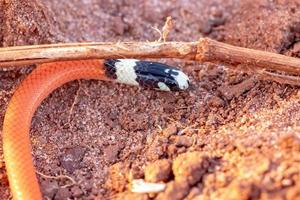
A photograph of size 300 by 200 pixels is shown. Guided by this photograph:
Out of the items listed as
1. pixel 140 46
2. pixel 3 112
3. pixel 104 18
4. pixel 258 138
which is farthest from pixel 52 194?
pixel 104 18

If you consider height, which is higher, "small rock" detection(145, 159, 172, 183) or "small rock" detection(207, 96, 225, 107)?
"small rock" detection(207, 96, 225, 107)

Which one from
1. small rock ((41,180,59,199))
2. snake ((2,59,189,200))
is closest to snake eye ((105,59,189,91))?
snake ((2,59,189,200))

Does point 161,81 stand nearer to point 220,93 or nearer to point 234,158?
point 220,93

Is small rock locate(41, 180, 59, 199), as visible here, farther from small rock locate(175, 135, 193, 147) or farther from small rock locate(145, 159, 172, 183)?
small rock locate(175, 135, 193, 147)

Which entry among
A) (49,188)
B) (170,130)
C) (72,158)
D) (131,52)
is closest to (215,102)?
(170,130)

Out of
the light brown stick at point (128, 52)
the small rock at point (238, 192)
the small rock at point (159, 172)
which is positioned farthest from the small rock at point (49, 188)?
the small rock at point (238, 192)

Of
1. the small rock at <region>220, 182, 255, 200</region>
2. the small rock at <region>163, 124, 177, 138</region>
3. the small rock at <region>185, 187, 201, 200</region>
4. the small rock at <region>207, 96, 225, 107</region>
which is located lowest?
the small rock at <region>220, 182, 255, 200</region>
